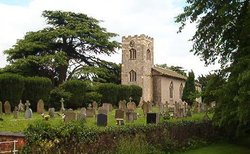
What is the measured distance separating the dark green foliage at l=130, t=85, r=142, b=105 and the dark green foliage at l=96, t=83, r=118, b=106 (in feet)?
18.3

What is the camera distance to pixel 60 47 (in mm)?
52094

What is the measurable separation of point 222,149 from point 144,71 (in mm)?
41912

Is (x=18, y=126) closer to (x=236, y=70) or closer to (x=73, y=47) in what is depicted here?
(x=236, y=70)

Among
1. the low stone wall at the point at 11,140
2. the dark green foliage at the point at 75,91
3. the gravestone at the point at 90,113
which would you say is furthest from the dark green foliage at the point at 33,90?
the low stone wall at the point at 11,140

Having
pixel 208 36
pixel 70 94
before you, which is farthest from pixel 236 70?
pixel 70 94

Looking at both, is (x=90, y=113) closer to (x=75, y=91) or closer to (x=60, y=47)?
(x=75, y=91)

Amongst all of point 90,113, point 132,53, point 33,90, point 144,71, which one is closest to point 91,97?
point 33,90

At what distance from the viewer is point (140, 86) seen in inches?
2405

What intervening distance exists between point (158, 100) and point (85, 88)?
22755 mm

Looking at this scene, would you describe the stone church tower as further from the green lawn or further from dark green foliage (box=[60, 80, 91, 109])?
the green lawn

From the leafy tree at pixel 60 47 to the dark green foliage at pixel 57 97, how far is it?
6088mm

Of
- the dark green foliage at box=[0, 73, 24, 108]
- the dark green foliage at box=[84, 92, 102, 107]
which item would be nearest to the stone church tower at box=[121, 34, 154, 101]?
the dark green foliage at box=[84, 92, 102, 107]

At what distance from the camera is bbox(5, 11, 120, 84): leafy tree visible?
48.1 metres

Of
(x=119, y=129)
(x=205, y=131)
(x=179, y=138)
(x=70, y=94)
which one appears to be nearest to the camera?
(x=119, y=129)
